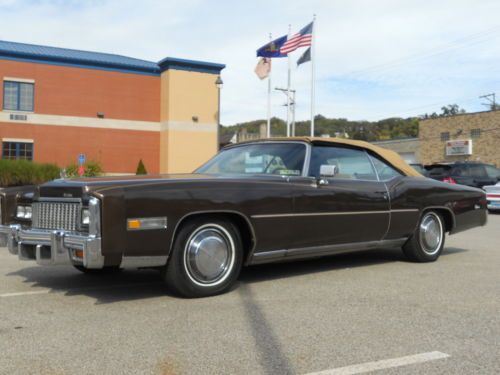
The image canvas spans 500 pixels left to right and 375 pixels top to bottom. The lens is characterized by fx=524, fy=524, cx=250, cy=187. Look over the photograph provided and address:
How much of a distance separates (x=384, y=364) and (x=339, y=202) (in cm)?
258

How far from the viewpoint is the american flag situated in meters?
24.5

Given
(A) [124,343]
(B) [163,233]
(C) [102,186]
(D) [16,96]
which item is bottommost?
(A) [124,343]

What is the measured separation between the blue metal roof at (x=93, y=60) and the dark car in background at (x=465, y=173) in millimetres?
20561

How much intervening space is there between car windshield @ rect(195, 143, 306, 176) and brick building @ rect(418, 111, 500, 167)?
132 feet

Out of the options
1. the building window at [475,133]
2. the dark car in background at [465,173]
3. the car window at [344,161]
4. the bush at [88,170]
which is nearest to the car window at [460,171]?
the dark car in background at [465,173]

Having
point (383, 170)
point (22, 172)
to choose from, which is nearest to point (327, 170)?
point (383, 170)

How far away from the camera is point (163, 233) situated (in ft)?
13.9

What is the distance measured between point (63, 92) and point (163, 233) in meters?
30.8

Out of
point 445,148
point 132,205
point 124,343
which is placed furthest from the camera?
point 445,148

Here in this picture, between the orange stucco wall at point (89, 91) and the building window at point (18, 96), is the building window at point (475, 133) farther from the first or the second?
the building window at point (18, 96)

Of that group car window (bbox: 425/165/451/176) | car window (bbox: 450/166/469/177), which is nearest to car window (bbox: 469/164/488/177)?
car window (bbox: 450/166/469/177)

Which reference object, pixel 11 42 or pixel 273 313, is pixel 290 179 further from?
pixel 11 42

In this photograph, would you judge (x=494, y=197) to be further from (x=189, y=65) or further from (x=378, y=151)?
(x=189, y=65)

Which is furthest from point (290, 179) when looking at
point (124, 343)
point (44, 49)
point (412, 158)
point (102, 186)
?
point (412, 158)
